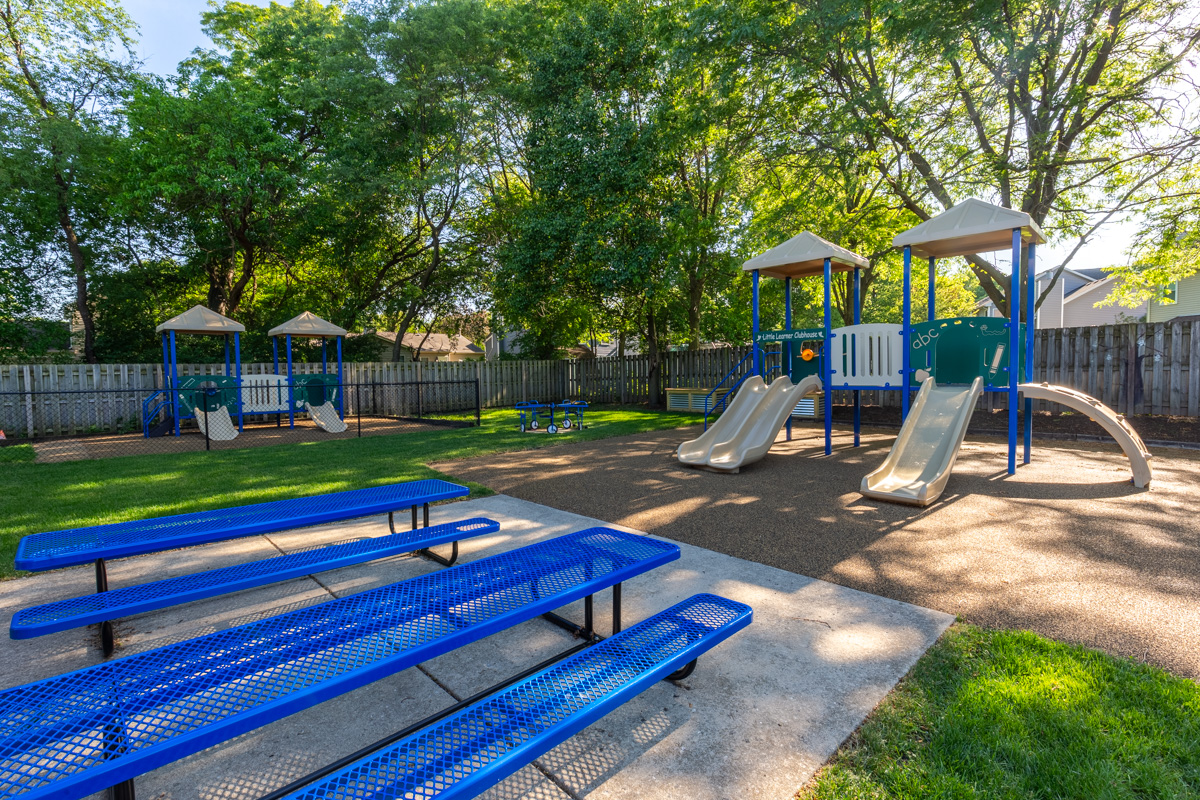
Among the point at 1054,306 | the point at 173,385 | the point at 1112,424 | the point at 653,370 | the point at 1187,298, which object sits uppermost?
the point at 1054,306

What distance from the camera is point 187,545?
3299mm

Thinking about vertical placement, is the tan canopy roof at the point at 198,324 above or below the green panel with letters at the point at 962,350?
above

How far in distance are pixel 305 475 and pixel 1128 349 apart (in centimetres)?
1440

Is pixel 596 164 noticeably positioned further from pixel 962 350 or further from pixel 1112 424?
pixel 1112 424

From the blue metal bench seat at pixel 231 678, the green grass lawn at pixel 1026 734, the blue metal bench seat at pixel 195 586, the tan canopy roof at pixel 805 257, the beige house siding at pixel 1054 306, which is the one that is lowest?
the green grass lawn at pixel 1026 734

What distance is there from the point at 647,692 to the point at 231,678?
1576 mm

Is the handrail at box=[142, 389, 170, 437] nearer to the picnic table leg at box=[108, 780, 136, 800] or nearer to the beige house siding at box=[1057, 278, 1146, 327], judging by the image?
the picnic table leg at box=[108, 780, 136, 800]

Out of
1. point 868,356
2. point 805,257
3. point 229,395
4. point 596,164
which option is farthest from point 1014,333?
point 229,395

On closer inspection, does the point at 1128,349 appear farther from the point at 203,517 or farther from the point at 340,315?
the point at 340,315

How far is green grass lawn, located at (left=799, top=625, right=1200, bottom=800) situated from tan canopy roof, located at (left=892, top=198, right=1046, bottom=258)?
21.8 ft

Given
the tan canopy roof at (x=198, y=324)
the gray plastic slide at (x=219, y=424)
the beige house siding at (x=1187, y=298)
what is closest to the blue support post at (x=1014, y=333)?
the gray plastic slide at (x=219, y=424)

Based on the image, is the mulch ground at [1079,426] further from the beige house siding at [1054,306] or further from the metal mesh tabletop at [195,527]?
the beige house siding at [1054,306]

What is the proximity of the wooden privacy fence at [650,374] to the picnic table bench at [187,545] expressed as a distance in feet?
24.3

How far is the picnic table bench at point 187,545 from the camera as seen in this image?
238 centimetres
